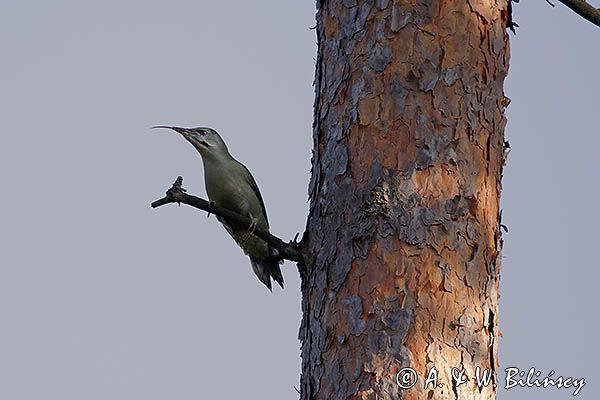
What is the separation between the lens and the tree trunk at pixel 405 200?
10.9 feet

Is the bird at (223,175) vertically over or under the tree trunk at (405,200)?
over

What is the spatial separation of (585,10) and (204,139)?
3153 millimetres

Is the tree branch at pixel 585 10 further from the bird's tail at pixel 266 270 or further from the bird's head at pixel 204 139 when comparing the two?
the bird's head at pixel 204 139

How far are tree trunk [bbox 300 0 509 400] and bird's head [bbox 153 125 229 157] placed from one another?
2.96 meters

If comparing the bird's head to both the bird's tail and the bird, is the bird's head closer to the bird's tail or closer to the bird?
the bird

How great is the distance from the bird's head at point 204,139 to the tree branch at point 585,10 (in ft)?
10.1

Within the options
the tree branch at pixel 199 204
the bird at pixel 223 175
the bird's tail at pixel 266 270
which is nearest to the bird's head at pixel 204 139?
the bird at pixel 223 175

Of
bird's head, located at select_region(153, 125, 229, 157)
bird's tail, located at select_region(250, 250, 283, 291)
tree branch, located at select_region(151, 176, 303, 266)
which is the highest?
bird's head, located at select_region(153, 125, 229, 157)

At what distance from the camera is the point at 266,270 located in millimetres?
6234

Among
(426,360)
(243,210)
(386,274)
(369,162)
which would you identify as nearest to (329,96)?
(369,162)

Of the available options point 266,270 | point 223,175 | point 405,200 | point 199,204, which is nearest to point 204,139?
point 223,175

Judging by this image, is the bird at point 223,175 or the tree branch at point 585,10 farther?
the bird at point 223,175

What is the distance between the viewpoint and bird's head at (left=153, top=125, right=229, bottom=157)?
22.2 feet

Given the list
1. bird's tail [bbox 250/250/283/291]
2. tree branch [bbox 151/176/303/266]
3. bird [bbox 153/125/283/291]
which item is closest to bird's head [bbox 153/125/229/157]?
bird [bbox 153/125/283/291]
